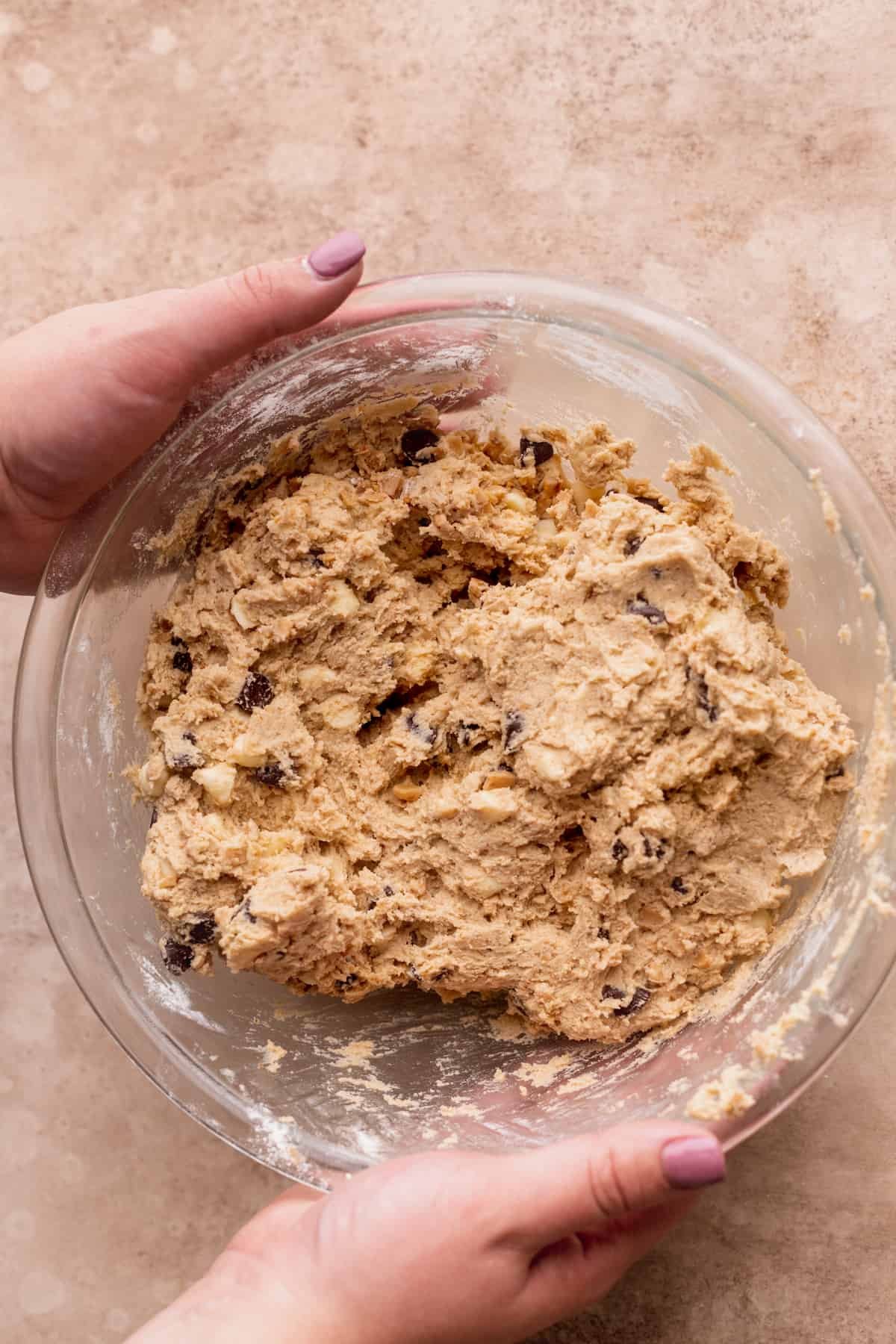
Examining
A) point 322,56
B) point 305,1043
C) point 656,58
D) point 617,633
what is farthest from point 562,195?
point 305,1043

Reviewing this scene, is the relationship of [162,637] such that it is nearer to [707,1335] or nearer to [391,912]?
[391,912]

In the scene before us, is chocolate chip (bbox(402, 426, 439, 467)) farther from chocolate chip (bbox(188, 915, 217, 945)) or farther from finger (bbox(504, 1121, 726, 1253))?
finger (bbox(504, 1121, 726, 1253))

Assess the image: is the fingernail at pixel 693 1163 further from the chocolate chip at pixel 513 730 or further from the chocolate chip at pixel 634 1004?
the chocolate chip at pixel 513 730

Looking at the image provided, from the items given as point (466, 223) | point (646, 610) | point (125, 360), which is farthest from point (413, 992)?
point (466, 223)

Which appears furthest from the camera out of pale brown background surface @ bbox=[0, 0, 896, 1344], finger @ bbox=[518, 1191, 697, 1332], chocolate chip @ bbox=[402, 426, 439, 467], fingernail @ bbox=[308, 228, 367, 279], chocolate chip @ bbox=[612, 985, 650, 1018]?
pale brown background surface @ bbox=[0, 0, 896, 1344]

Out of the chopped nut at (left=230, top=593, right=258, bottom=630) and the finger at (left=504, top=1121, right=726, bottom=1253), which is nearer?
the finger at (left=504, top=1121, right=726, bottom=1253)

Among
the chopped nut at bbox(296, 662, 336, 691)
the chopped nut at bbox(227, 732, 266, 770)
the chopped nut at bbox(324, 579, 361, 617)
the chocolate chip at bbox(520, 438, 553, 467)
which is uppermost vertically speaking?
the chocolate chip at bbox(520, 438, 553, 467)

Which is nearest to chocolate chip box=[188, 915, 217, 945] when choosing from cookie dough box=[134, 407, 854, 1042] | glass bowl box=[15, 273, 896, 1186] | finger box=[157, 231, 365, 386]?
cookie dough box=[134, 407, 854, 1042]
